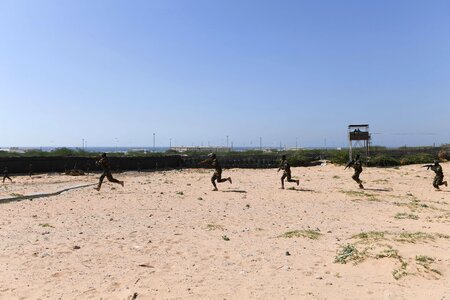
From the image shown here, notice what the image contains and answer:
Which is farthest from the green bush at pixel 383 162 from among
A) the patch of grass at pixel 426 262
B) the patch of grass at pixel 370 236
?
the patch of grass at pixel 426 262

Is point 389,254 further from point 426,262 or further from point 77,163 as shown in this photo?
point 77,163

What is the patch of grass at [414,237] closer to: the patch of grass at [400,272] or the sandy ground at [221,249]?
the sandy ground at [221,249]

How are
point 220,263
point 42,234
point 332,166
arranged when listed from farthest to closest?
point 332,166 < point 42,234 < point 220,263

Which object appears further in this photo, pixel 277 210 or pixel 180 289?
pixel 277 210

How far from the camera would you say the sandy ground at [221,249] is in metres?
6.73

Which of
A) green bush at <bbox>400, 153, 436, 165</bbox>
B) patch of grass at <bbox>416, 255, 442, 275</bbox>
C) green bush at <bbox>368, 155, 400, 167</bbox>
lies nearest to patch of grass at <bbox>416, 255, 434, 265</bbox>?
patch of grass at <bbox>416, 255, 442, 275</bbox>

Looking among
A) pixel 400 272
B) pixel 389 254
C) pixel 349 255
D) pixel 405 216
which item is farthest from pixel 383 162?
pixel 400 272

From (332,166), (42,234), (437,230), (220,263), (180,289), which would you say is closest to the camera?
(180,289)

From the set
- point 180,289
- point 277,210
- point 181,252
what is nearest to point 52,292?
point 180,289

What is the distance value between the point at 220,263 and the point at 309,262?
1.76 metres

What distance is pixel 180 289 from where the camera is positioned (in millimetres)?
6742

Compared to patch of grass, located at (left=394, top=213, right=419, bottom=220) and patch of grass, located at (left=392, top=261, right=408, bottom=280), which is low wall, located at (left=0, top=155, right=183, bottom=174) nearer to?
patch of grass, located at (left=394, top=213, right=419, bottom=220)

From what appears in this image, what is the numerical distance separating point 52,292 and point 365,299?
4867 mm

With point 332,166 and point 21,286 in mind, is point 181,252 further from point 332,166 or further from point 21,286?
point 332,166
